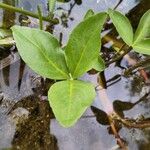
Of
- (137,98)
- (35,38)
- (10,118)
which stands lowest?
(10,118)

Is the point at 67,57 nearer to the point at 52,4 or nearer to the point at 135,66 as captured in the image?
the point at 135,66

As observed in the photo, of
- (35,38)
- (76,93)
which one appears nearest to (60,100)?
(76,93)

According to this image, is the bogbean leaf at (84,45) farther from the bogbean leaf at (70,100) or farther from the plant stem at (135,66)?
the plant stem at (135,66)

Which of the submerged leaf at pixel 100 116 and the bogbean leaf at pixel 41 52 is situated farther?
the submerged leaf at pixel 100 116

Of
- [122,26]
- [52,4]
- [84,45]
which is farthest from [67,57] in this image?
[52,4]

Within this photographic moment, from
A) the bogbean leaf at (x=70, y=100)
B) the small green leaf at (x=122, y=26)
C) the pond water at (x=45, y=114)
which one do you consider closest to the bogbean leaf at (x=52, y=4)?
the pond water at (x=45, y=114)

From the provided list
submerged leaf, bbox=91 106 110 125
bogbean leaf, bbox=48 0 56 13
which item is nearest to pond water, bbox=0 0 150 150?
submerged leaf, bbox=91 106 110 125

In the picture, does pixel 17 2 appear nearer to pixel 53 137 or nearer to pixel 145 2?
pixel 145 2
